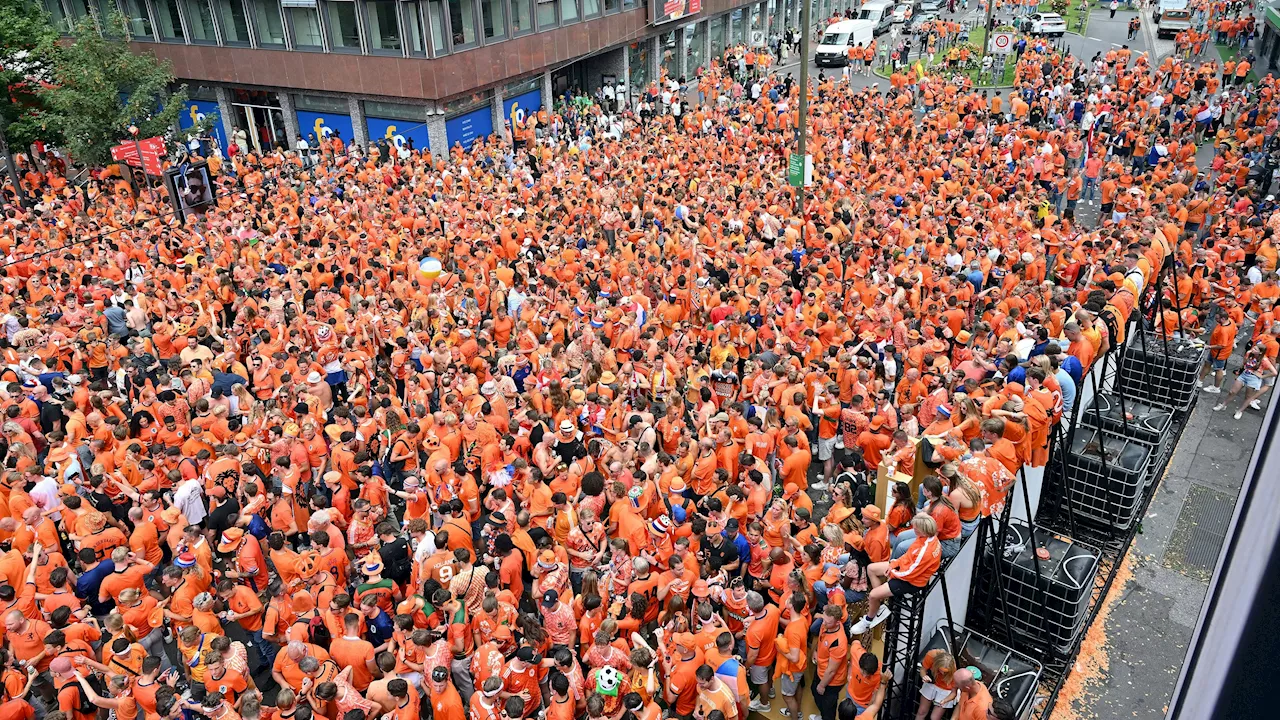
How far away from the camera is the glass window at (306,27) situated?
89.7ft

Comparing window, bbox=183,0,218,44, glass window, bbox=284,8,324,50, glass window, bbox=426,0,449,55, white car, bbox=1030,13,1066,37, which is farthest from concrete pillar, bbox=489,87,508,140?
white car, bbox=1030,13,1066,37

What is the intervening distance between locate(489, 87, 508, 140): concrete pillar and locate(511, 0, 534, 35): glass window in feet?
6.82

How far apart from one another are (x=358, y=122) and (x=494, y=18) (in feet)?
18.8

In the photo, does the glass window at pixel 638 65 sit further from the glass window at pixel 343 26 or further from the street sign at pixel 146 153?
the street sign at pixel 146 153

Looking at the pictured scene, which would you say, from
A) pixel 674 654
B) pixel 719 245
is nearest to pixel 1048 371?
pixel 674 654

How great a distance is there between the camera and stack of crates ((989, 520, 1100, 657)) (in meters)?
7.98

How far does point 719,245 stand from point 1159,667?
31.8ft

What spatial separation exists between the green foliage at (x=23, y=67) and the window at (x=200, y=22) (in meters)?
4.80

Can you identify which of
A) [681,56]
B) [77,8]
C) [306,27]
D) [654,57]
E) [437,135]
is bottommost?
[681,56]

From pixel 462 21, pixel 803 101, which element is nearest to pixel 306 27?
pixel 462 21

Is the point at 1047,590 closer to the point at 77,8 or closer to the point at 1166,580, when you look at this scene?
the point at 1166,580

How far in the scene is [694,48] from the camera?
44.7 m

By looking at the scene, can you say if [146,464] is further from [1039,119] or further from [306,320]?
[1039,119]

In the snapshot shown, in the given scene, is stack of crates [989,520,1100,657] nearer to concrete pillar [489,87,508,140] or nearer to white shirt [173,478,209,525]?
white shirt [173,478,209,525]
